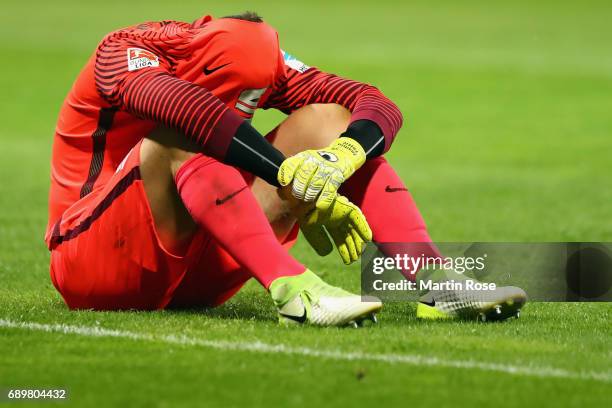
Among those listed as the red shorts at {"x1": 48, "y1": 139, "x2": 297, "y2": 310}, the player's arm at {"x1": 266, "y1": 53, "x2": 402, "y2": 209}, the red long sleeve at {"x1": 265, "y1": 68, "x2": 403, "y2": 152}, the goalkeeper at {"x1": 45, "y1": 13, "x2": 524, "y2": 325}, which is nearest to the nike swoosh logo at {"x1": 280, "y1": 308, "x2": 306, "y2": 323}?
the goalkeeper at {"x1": 45, "y1": 13, "x2": 524, "y2": 325}

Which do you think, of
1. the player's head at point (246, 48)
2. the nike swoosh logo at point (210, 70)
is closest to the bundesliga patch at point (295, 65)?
the player's head at point (246, 48)

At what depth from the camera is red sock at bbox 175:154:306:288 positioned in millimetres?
5148

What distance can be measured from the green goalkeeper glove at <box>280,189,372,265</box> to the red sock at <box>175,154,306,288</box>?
19 cm

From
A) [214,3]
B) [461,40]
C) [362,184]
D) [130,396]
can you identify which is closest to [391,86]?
[461,40]

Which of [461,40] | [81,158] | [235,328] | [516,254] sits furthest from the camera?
[461,40]

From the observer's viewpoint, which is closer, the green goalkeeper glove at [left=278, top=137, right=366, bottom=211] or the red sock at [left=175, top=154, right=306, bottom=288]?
the green goalkeeper glove at [left=278, top=137, right=366, bottom=211]

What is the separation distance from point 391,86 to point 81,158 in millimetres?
17822

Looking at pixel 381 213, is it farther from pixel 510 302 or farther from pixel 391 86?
pixel 391 86

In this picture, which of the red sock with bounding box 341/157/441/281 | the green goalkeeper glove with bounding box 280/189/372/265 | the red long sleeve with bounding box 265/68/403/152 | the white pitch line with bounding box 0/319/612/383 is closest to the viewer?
the white pitch line with bounding box 0/319/612/383

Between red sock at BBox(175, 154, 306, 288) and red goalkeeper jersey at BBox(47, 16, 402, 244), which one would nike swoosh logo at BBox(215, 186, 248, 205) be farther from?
red goalkeeper jersey at BBox(47, 16, 402, 244)

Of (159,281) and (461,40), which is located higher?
(159,281)

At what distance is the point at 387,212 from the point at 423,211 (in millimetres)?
6263

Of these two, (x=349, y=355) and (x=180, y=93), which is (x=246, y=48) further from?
(x=349, y=355)

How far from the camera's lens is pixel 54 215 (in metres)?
6.11
